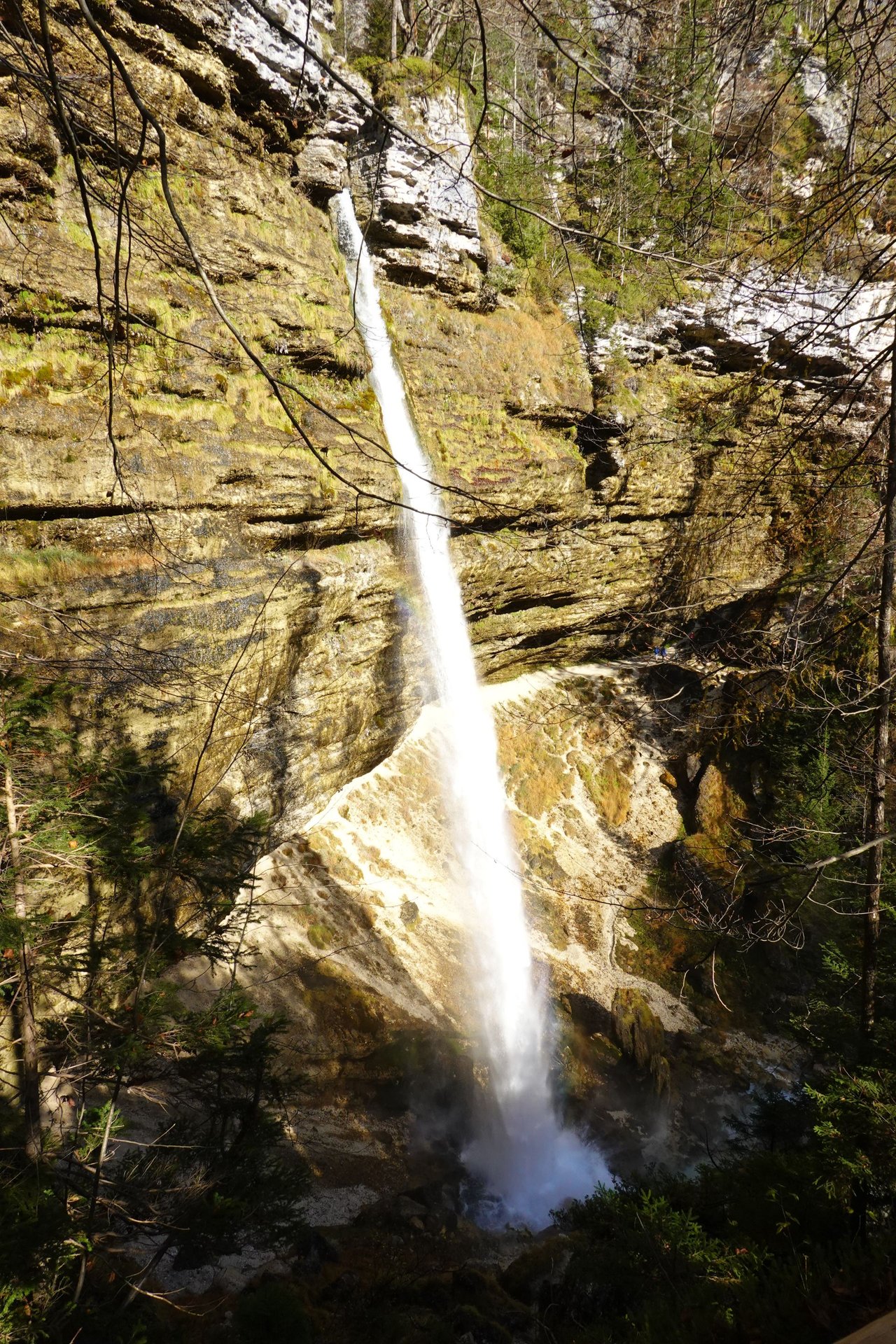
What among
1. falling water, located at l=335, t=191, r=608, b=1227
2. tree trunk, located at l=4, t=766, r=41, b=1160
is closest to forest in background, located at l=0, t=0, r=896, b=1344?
tree trunk, located at l=4, t=766, r=41, b=1160

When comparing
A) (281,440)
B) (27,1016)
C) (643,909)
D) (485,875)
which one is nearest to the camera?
(643,909)

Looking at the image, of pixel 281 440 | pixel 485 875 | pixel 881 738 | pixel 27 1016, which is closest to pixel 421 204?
pixel 281 440

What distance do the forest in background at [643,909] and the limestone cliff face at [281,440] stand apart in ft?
1.61

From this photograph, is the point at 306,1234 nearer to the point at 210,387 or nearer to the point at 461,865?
the point at 461,865

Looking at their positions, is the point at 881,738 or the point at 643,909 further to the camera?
the point at 881,738

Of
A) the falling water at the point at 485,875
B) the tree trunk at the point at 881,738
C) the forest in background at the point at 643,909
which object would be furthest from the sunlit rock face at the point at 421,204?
the tree trunk at the point at 881,738

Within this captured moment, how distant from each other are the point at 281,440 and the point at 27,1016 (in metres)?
5.62

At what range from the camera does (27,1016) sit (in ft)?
12.3

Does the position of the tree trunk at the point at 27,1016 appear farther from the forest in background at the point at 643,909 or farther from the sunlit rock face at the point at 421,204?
the sunlit rock face at the point at 421,204

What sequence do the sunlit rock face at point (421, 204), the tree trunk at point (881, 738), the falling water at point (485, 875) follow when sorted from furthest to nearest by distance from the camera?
the sunlit rock face at point (421, 204)
the falling water at point (485, 875)
the tree trunk at point (881, 738)

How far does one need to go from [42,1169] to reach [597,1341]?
384 centimetres

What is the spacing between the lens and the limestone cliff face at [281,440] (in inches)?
218

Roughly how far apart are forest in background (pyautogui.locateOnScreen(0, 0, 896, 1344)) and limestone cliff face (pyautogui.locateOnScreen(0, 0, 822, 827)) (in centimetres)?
49

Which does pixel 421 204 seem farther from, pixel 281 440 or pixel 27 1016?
pixel 27 1016
